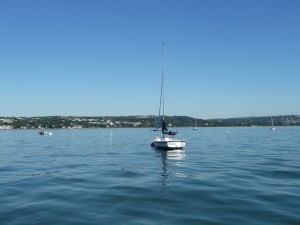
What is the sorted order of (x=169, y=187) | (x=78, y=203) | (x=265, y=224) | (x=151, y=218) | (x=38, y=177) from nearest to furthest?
(x=265, y=224), (x=151, y=218), (x=78, y=203), (x=169, y=187), (x=38, y=177)

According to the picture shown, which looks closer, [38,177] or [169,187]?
[169,187]

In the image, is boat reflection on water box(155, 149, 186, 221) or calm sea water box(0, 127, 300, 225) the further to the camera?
boat reflection on water box(155, 149, 186, 221)

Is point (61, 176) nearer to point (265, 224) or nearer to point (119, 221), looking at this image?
point (119, 221)

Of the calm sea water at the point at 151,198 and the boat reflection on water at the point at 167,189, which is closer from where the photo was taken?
the calm sea water at the point at 151,198

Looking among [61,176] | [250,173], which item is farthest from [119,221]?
[250,173]

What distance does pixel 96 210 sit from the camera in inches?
631

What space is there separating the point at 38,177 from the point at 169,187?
453 inches

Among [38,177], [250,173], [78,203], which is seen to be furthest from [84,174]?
[250,173]

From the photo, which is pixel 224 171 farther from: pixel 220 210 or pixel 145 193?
pixel 220 210

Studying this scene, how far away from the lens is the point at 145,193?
65.6ft

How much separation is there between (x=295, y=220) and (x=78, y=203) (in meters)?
10.4

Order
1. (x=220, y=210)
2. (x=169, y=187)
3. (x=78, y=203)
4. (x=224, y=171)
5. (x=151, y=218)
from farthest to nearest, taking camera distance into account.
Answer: (x=224, y=171) → (x=169, y=187) → (x=78, y=203) → (x=220, y=210) → (x=151, y=218)

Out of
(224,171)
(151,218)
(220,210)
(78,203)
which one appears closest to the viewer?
(151,218)

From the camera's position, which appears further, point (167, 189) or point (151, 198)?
point (167, 189)
